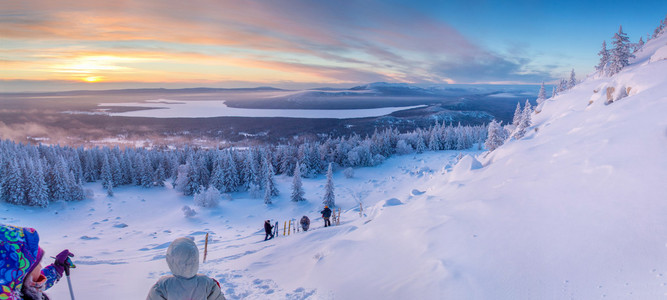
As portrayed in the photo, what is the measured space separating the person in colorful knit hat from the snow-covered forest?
121 ft

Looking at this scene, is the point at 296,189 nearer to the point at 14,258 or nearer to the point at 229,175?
the point at 229,175

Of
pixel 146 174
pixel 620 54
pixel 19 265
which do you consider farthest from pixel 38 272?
pixel 146 174

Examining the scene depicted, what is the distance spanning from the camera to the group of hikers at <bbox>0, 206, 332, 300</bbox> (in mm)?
2471

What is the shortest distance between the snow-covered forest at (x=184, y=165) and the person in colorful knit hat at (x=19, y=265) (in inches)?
1454

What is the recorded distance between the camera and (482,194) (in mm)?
9500

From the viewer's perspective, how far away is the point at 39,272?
280cm

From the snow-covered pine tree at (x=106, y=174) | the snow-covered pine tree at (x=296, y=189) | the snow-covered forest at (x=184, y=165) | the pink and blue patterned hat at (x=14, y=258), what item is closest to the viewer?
Result: the pink and blue patterned hat at (x=14, y=258)

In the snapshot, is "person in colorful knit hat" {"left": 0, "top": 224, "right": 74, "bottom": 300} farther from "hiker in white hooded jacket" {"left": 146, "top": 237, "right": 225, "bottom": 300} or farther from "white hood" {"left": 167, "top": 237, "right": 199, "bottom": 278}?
"white hood" {"left": 167, "top": 237, "right": 199, "bottom": 278}

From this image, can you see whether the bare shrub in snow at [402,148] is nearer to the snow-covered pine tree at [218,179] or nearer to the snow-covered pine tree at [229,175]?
the snow-covered pine tree at [229,175]

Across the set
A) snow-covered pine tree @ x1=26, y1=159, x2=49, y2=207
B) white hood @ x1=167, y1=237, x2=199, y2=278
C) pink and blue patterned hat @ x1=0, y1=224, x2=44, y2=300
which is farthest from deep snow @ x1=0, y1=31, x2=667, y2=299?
snow-covered pine tree @ x1=26, y1=159, x2=49, y2=207

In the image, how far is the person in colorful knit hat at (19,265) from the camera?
244cm

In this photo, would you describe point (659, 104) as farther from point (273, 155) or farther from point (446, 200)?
point (273, 155)

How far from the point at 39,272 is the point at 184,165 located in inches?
1998

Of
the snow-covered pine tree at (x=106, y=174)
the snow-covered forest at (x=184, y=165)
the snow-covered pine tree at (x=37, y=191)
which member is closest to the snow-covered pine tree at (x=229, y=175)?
the snow-covered forest at (x=184, y=165)
